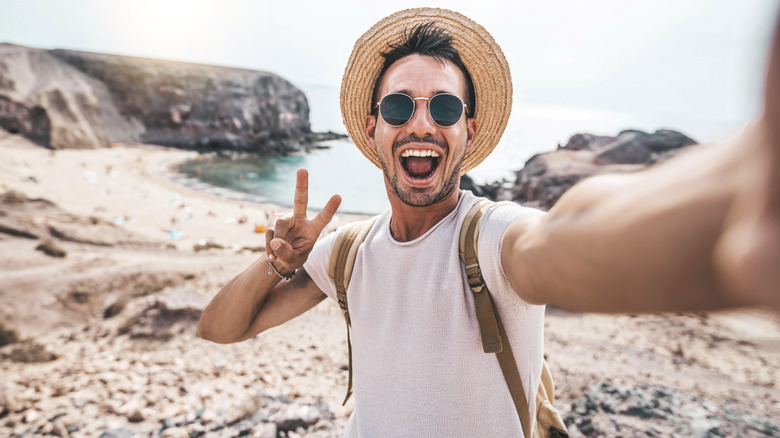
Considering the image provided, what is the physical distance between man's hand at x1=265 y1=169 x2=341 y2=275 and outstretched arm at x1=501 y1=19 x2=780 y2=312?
1230 mm

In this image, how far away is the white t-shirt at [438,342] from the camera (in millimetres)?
1379

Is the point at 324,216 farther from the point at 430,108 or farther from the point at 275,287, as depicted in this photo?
the point at 430,108

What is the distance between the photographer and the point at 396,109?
192 centimetres

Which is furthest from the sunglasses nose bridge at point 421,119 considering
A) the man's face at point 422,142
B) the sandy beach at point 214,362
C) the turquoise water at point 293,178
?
the turquoise water at point 293,178

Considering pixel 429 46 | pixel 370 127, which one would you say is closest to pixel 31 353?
pixel 370 127

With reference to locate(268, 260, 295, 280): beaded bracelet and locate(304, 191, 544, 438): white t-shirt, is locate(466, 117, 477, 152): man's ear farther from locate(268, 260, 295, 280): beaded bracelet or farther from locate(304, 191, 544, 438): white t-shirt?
locate(268, 260, 295, 280): beaded bracelet

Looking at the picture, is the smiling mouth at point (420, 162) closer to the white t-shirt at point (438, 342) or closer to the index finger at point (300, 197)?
the white t-shirt at point (438, 342)

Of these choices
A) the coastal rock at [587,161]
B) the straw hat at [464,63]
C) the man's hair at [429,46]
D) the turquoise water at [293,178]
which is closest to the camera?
the man's hair at [429,46]

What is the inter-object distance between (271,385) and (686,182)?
469 cm

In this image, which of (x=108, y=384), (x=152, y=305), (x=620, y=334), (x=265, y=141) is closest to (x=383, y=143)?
(x=108, y=384)

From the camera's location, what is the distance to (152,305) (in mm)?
5848

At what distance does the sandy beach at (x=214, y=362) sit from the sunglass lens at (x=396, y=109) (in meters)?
1.64

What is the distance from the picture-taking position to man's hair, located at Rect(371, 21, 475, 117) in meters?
1.98

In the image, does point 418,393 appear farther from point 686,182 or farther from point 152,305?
point 152,305
